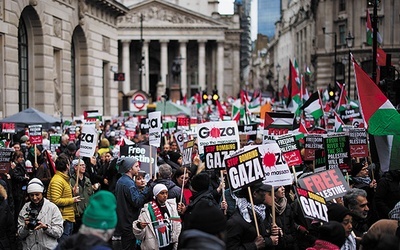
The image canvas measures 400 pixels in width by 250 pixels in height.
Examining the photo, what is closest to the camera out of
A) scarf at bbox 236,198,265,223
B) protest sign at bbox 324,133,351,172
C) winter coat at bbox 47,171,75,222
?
scarf at bbox 236,198,265,223

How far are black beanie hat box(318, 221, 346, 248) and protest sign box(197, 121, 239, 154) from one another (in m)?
5.31

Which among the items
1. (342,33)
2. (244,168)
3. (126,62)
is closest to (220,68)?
(126,62)

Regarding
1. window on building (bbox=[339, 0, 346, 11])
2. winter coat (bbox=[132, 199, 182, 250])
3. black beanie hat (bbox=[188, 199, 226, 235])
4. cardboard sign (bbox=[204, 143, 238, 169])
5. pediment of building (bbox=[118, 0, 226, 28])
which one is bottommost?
winter coat (bbox=[132, 199, 182, 250])

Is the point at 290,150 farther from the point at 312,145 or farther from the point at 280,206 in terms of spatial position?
the point at 280,206

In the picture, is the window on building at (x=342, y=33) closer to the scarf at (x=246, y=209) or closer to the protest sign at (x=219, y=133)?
the protest sign at (x=219, y=133)

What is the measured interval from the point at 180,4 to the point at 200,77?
12538 mm

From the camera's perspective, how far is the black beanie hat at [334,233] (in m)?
6.70

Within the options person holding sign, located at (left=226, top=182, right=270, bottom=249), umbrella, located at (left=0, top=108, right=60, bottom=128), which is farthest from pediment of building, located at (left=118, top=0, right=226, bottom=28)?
person holding sign, located at (left=226, top=182, right=270, bottom=249)

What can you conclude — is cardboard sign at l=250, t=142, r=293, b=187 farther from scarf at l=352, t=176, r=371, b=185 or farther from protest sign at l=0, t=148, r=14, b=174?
protest sign at l=0, t=148, r=14, b=174

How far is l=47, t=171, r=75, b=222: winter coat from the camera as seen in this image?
10648 mm

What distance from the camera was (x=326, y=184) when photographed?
897 cm

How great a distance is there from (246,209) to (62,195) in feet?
11.0

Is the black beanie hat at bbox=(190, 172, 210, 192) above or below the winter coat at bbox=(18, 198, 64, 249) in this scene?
above

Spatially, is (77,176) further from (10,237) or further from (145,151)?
(10,237)
